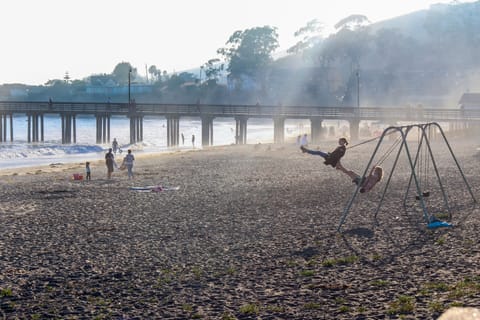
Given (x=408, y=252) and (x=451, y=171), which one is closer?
(x=408, y=252)

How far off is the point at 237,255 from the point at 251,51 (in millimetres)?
148466

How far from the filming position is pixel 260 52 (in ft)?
520

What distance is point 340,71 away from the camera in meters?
150

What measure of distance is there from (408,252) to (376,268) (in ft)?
4.09

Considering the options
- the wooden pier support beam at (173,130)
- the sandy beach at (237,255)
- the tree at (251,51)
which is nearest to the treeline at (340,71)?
the tree at (251,51)

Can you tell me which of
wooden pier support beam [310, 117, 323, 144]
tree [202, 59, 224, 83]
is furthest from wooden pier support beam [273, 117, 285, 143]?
tree [202, 59, 224, 83]

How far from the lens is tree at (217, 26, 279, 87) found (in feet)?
505

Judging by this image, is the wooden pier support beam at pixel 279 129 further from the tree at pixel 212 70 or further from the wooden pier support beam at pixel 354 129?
the tree at pixel 212 70

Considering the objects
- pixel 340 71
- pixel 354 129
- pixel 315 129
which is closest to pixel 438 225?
pixel 354 129

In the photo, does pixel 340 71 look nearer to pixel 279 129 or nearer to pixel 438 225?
pixel 279 129

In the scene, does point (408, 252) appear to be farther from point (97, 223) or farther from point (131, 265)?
point (97, 223)

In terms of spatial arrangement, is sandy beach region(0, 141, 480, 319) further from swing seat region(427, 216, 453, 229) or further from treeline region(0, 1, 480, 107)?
treeline region(0, 1, 480, 107)

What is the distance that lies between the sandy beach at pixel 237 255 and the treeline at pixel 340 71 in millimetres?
110722

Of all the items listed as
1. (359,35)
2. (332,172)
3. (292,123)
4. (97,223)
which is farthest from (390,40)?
(97,223)
